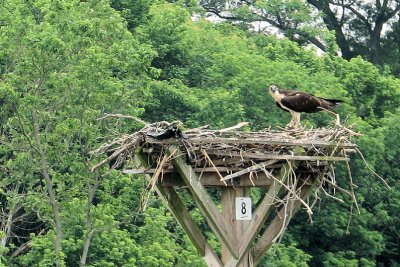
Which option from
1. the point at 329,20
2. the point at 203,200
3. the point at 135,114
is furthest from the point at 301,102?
the point at 329,20

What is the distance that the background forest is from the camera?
78.6ft

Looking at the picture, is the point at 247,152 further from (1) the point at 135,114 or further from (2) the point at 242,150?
(1) the point at 135,114

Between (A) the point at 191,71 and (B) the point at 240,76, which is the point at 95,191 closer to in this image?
(B) the point at 240,76

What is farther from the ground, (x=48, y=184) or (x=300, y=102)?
(x=300, y=102)

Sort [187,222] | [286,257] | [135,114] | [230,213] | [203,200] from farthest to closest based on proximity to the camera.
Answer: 1. [286,257]
2. [135,114]
3. [187,222]
4. [230,213]
5. [203,200]

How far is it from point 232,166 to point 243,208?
386mm

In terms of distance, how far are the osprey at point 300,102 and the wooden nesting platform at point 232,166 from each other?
5.45 ft

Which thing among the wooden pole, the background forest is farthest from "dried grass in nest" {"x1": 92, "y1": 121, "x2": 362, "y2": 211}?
the background forest

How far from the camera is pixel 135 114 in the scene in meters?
24.2

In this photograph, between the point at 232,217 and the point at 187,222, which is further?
the point at 187,222

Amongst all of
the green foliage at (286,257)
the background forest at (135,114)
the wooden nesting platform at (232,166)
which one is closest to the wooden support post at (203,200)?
the wooden nesting platform at (232,166)

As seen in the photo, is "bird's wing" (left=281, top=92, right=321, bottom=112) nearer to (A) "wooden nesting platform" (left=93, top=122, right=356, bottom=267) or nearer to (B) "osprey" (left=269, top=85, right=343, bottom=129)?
(B) "osprey" (left=269, top=85, right=343, bottom=129)

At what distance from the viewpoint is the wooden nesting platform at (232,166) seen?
10.6 m

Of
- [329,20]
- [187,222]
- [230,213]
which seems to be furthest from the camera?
[329,20]
